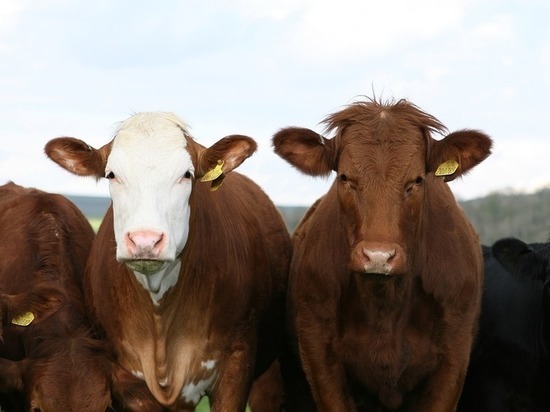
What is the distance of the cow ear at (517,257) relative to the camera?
30.5 feet

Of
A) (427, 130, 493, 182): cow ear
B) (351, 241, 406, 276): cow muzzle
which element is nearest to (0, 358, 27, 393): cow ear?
(351, 241, 406, 276): cow muzzle

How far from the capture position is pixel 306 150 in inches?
320

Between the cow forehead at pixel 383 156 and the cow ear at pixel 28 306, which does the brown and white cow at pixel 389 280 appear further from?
the cow ear at pixel 28 306

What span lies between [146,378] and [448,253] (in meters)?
2.27

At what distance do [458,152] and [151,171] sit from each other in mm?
2073

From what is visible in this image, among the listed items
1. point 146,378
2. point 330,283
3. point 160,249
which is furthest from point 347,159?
point 146,378

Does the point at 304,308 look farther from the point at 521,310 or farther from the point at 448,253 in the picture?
the point at 521,310

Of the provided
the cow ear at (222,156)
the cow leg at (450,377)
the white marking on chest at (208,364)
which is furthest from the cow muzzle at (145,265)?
the cow leg at (450,377)

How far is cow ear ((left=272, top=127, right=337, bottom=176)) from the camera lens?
8047 millimetres

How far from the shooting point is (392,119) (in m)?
7.95

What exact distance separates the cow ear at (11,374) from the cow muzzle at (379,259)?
8.10 ft

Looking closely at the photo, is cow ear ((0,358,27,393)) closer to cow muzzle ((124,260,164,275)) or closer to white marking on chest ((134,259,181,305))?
white marking on chest ((134,259,181,305))

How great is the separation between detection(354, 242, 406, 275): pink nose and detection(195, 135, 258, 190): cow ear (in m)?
1.21

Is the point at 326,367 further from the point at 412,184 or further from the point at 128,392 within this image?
the point at 412,184
